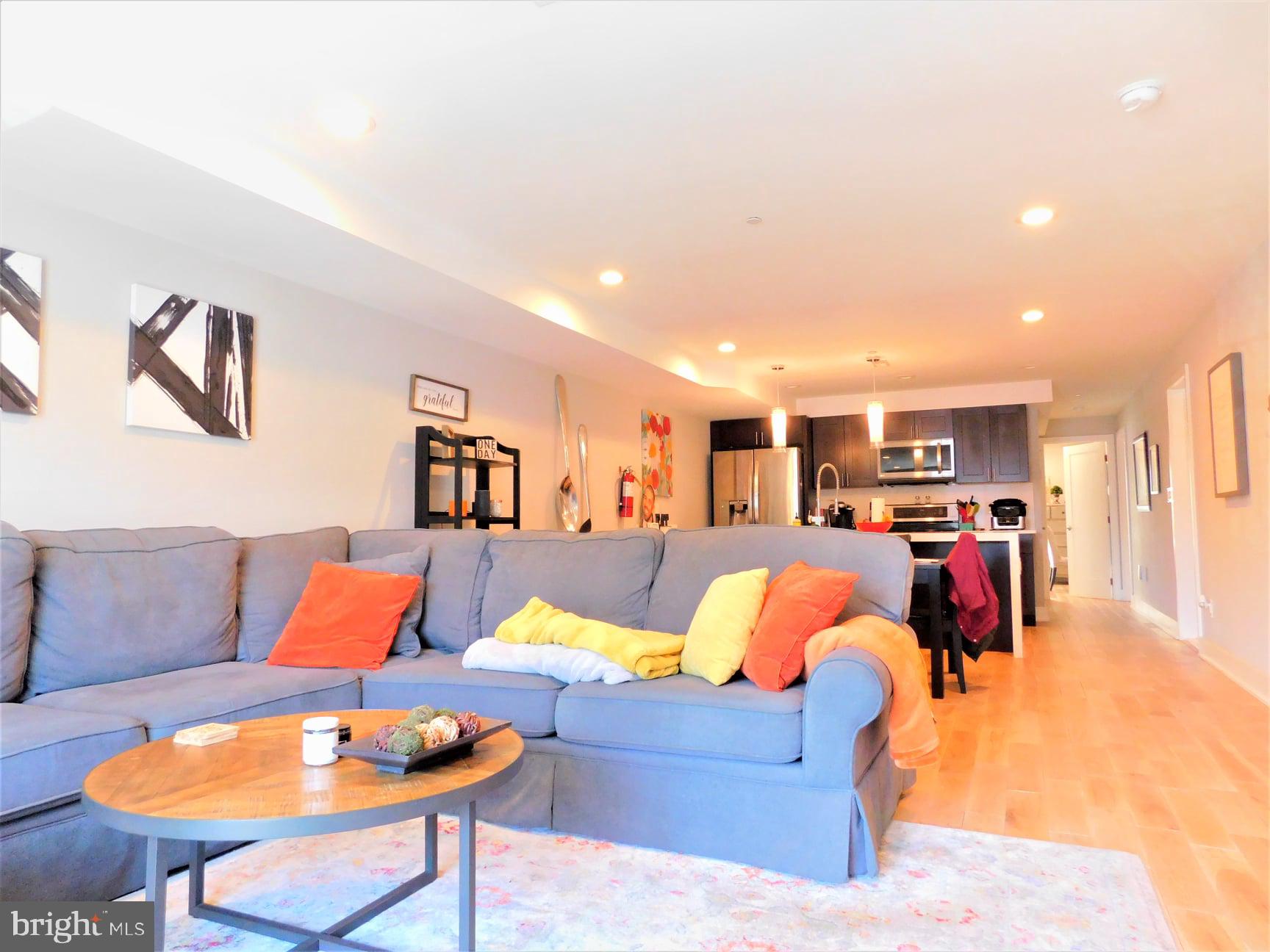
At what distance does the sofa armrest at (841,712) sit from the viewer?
2059 mm

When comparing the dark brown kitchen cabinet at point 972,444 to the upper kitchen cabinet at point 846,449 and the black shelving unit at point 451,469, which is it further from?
the black shelving unit at point 451,469

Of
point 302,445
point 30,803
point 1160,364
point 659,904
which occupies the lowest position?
point 659,904

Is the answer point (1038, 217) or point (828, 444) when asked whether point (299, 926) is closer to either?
point (1038, 217)

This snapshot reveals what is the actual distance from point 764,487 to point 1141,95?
580 centimetres

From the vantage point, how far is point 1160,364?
680cm

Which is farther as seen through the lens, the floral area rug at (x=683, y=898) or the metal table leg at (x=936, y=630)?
the metal table leg at (x=936, y=630)

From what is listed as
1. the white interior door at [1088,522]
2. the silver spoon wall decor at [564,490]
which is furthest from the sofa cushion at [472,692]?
the white interior door at [1088,522]

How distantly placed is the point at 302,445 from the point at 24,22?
75.8 inches

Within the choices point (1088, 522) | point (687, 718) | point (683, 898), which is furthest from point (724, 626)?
point (1088, 522)

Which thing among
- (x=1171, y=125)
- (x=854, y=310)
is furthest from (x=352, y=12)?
(x=854, y=310)

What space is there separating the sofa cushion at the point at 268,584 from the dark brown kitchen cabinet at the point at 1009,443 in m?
6.61

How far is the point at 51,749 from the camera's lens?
1.87 metres

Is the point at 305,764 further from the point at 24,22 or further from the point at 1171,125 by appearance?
the point at 1171,125

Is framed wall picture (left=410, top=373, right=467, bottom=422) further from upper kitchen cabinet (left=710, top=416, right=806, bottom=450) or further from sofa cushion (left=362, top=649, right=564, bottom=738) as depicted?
upper kitchen cabinet (left=710, top=416, right=806, bottom=450)
